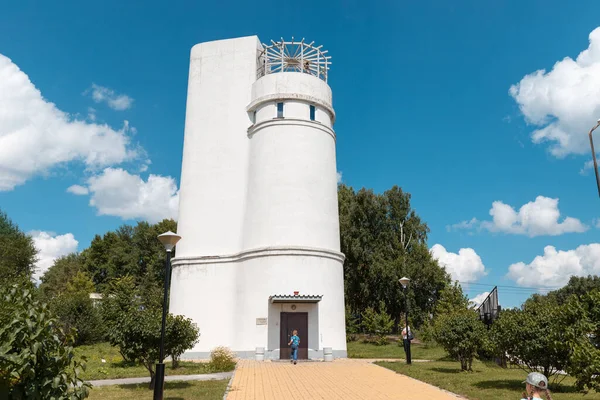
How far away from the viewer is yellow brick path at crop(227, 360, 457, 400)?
42.6 feet

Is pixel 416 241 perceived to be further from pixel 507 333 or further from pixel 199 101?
pixel 507 333

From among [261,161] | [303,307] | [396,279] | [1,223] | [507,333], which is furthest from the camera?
[1,223]

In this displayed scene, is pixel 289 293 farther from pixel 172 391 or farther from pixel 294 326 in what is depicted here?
pixel 172 391

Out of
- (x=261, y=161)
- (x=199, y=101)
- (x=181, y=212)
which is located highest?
(x=199, y=101)

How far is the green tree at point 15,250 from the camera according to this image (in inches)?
1681

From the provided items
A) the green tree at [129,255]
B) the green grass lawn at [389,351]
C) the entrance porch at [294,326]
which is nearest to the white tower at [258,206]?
the entrance porch at [294,326]

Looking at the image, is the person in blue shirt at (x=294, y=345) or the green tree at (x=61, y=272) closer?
the person in blue shirt at (x=294, y=345)

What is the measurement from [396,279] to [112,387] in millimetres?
30692

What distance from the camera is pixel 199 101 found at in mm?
31734

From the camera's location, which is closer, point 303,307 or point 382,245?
point 303,307

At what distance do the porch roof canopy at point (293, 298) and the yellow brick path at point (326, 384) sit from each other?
3961 millimetres

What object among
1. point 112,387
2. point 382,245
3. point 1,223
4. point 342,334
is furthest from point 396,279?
point 1,223

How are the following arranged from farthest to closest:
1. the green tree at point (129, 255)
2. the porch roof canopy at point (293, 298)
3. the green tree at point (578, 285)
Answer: the green tree at point (578, 285) < the green tree at point (129, 255) < the porch roof canopy at point (293, 298)

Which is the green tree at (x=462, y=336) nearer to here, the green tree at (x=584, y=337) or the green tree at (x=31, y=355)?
the green tree at (x=584, y=337)
